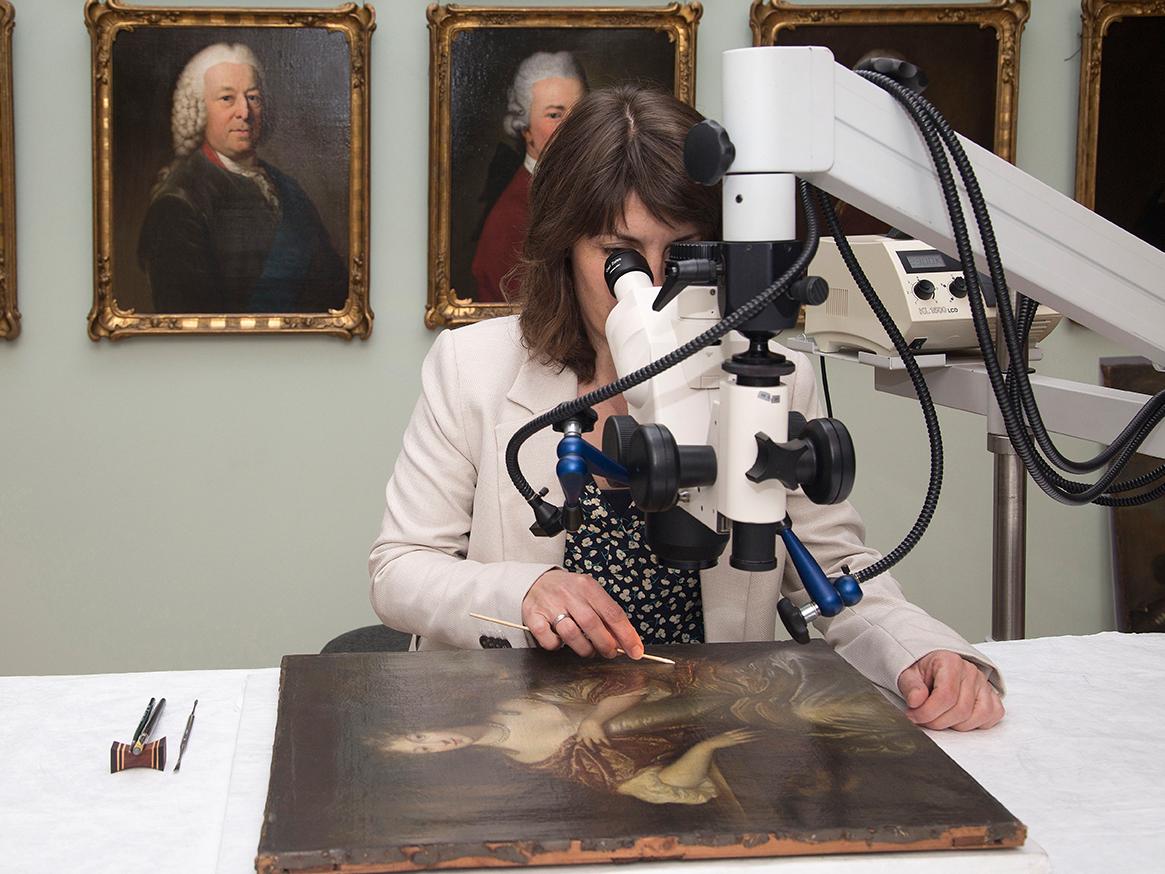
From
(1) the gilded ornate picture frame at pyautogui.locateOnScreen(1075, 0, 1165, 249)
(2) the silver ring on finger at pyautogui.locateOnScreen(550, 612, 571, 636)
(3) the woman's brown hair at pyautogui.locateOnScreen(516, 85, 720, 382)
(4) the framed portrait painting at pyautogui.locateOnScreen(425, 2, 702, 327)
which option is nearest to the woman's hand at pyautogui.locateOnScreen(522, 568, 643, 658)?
(2) the silver ring on finger at pyautogui.locateOnScreen(550, 612, 571, 636)

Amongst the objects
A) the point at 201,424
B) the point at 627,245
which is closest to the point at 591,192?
the point at 627,245

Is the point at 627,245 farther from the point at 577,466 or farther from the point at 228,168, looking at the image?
the point at 228,168

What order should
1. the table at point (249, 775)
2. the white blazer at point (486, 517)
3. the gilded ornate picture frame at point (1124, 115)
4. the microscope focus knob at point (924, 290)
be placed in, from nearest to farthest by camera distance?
the table at point (249, 775) → the white blazer at point (486, 517) → the microscope focus knob at point (924, 290) → the gilded ornate picture frame at point (1124, 115)

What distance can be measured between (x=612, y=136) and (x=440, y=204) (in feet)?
4.84

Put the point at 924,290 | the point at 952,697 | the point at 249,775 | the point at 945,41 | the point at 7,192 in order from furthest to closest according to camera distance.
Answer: the point at 945,41 → the point at 7,192 → the point at 924,290 → the point at 952,697 → the point at 249,775

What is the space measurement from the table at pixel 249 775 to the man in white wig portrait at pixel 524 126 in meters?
1.74

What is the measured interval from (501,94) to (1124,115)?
1.58 metres

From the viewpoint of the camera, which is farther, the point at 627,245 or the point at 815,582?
the point at 627,245

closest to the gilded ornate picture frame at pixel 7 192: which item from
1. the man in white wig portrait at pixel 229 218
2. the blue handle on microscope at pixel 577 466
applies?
the man in white wig portrait at pixel 229 218

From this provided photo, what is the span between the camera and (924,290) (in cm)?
196

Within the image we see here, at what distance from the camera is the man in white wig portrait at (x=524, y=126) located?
9.74 ft

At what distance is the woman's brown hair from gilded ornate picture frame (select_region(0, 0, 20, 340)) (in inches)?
65.1

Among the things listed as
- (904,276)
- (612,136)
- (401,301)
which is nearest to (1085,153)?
(904,276)

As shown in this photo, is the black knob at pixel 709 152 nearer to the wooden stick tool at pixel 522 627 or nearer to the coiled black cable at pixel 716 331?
the coiled black cable at pixel 716 331
